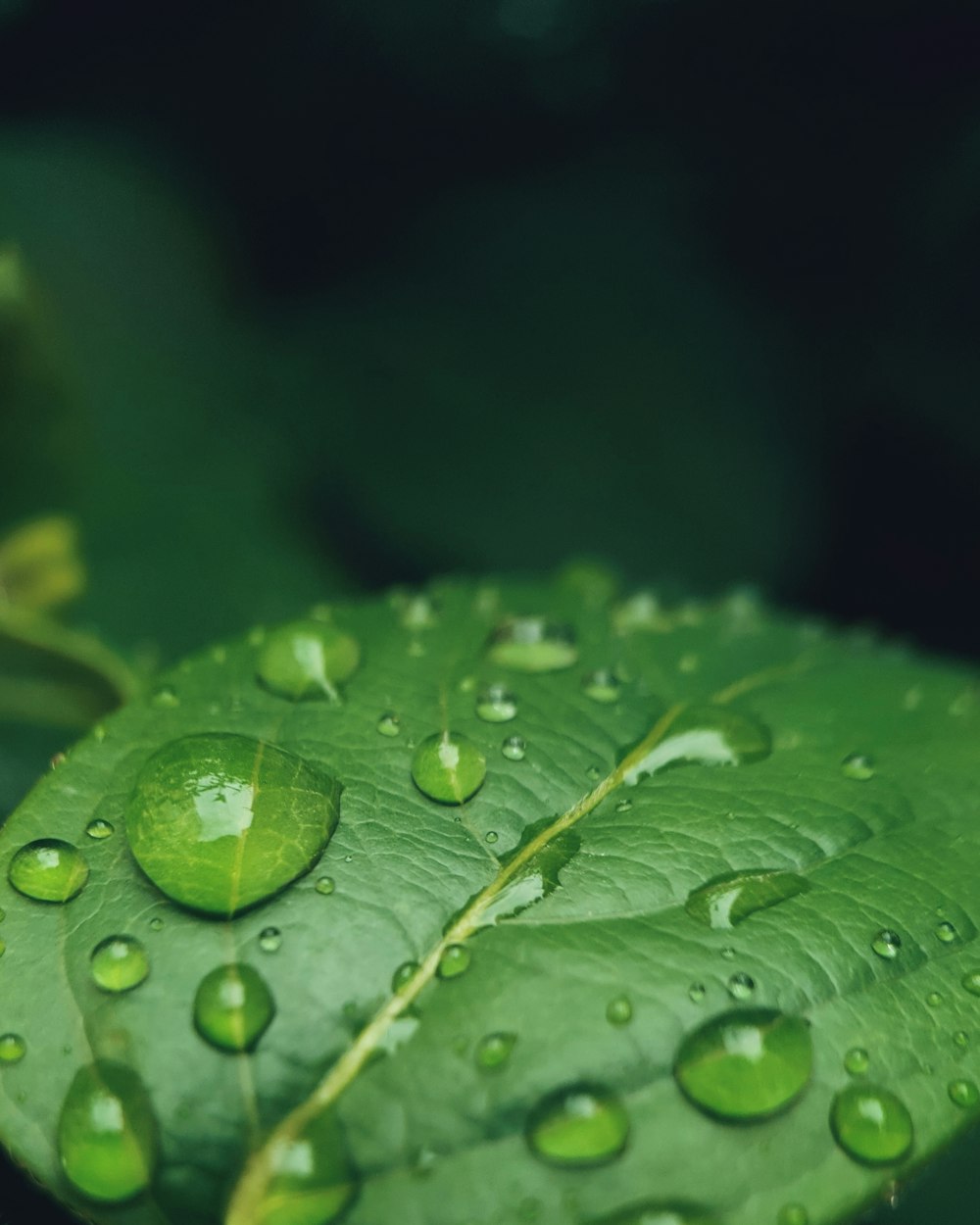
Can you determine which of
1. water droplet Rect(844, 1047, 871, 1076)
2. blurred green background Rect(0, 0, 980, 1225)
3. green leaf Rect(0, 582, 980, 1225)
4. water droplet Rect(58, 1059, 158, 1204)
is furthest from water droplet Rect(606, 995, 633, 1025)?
blurred green background Rect(0, 0, 980, 1225)

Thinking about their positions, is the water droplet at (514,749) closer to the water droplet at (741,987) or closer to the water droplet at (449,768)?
the water droplet at (449,768)

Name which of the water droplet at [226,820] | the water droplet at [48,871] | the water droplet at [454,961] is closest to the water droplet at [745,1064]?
the water droplet at [454,961]

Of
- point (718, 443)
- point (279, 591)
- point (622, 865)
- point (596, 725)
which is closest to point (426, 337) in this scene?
point (718, 443)

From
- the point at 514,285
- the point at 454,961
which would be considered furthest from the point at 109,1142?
the point at 514,285

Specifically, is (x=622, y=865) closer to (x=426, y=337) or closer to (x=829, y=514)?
(x=829, y=514)

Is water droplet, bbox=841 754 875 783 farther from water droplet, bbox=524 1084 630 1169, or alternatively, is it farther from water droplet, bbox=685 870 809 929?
water droplet, bbox=524 1084 630 1169

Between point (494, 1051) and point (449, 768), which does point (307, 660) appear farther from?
point (494, 1051)
